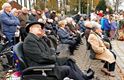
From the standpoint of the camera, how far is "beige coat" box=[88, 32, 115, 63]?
31.3ft

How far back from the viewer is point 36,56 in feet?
22.1

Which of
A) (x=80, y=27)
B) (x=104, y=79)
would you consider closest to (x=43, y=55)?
(x=104, y=79)

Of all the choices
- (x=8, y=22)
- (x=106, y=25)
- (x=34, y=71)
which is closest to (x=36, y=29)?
(x=34, y=71)

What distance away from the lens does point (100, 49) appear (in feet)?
31.3

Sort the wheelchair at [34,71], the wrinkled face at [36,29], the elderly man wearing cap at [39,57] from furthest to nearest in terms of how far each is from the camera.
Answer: the wrinkled face at [36,29]
the elderly man wearing cap at [39,57]
the wheelchair at [34,71]

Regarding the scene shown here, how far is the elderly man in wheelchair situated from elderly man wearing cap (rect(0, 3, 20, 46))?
145 inches

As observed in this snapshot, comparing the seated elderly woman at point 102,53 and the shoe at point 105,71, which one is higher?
the seated elderly woman at point 102,53

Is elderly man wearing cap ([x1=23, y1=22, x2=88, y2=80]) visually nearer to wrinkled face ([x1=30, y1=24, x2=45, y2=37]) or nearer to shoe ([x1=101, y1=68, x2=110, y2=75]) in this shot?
wrinkled face ([x1=30, y1=24, x2=45, y2=37])

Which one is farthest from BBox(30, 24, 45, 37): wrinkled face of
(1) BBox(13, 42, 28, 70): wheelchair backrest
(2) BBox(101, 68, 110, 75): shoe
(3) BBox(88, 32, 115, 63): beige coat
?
(2) BBox(101, 68, 110, 75): shoe

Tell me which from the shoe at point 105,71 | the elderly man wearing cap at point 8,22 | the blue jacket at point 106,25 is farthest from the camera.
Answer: the blue jacket at point 106,25

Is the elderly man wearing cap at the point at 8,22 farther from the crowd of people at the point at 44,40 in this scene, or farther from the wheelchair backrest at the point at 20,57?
the wheelchair backrest at the point at 20,57

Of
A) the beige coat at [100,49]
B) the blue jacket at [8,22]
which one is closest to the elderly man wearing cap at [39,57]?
the beige coat at [100,49]

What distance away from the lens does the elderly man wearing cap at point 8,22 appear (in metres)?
10.8

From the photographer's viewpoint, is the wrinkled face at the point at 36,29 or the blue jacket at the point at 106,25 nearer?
the wrinkled face at the point at 36,29
